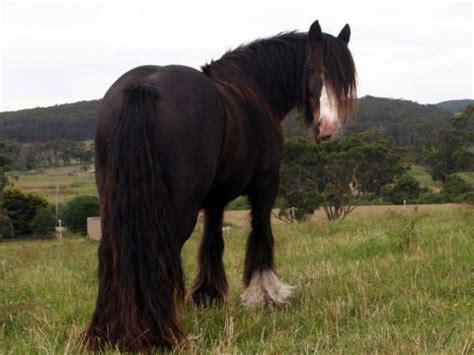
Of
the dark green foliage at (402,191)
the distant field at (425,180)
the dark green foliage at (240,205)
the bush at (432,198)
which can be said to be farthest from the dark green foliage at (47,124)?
the dark green foliage at (240,205)

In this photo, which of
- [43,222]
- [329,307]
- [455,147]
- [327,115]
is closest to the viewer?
[329,307]

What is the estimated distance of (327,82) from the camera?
5188 millimetres

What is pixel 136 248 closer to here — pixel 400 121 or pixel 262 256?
pixel 262 256

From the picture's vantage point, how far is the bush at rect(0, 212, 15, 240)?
131ft

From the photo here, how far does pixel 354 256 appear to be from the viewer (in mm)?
7316

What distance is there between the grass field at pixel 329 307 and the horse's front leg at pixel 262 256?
0.49 ft

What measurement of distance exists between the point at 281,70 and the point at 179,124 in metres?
2.10

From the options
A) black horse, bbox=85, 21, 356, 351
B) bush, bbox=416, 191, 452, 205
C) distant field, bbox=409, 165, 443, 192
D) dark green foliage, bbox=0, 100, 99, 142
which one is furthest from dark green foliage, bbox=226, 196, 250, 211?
dark green foliage, bbox=0, 100, 99, 142

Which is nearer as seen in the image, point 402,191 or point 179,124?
point 179,124

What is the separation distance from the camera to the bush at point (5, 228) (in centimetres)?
3999

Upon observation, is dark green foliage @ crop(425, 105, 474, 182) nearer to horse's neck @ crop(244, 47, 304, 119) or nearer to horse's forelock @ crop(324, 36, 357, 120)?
horse's neck @ crop(244, 47, 304, 119)

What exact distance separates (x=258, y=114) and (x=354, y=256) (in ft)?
10.2

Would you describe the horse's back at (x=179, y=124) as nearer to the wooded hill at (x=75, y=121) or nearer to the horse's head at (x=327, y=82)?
the horse's head at (x=327, y=82)

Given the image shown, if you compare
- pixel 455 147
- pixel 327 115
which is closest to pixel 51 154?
pixel 455 147
